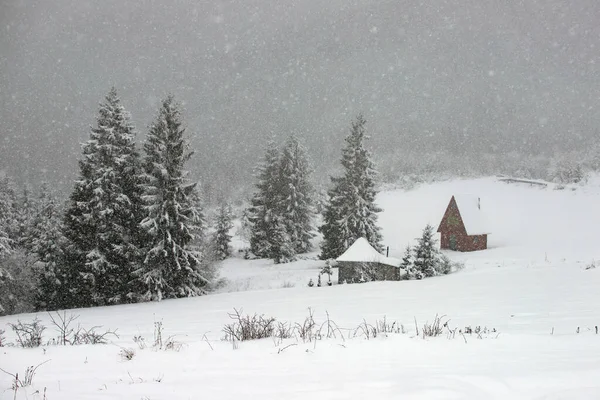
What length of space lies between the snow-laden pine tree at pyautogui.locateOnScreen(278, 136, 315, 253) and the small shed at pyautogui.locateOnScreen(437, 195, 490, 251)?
1447 centimetres

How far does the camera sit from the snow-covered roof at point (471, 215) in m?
38.6

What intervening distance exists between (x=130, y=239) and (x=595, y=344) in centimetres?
2193

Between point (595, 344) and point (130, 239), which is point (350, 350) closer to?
point (595, 344)

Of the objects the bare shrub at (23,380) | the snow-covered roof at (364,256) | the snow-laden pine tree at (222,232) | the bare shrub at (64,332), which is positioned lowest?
the bare shrub at (64,332)

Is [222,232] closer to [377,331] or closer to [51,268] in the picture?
[51,268]

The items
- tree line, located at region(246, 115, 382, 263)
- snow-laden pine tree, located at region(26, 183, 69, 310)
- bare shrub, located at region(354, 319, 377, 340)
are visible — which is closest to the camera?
bare shrub, located at region(354, 319, 377, 340)

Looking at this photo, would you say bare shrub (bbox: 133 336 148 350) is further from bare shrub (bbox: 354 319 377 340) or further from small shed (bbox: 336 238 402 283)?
small shed (bbox: 336 238 402 283)

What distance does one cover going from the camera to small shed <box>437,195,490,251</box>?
127ft

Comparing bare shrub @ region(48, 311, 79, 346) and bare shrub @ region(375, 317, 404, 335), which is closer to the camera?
bare shrub @ region(375, 317, 404, 335)

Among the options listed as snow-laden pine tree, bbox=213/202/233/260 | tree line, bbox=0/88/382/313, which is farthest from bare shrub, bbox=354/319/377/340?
snow-laden pine tree, bbox=213/202/233/260

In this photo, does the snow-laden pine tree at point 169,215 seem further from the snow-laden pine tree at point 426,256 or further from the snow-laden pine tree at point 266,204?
the snow-laden pine tree at point 266,204

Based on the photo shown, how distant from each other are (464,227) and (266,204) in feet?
66.4

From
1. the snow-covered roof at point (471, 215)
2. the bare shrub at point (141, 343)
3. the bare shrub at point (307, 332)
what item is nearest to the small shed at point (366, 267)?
the snow-covered roof at point (471, 215)

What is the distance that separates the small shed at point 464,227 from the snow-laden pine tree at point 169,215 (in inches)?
1075
